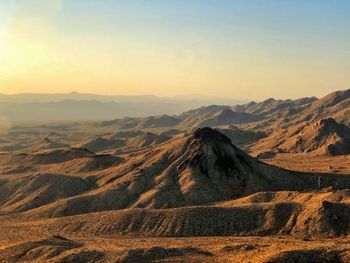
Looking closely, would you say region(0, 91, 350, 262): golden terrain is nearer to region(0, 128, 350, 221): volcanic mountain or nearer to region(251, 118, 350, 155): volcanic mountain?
region(0, 128, 350, 221): volcanic mountain

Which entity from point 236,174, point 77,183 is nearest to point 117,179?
point 77,183

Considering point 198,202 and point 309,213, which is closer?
point 309,213

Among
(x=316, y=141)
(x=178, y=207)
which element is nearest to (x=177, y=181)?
(x=178, y=207)

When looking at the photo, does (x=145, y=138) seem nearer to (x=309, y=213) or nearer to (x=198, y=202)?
(x=198, y=202)

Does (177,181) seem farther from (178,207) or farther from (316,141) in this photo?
(316,141)

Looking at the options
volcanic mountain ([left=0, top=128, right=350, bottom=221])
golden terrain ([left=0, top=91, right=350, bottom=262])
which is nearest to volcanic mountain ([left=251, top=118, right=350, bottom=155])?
golden terrain ([left=0, top=91, right=350, bottom=262])

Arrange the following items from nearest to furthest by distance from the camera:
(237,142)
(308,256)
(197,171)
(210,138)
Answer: (308,256) < (197,171) < (210,138) < (237,142)
